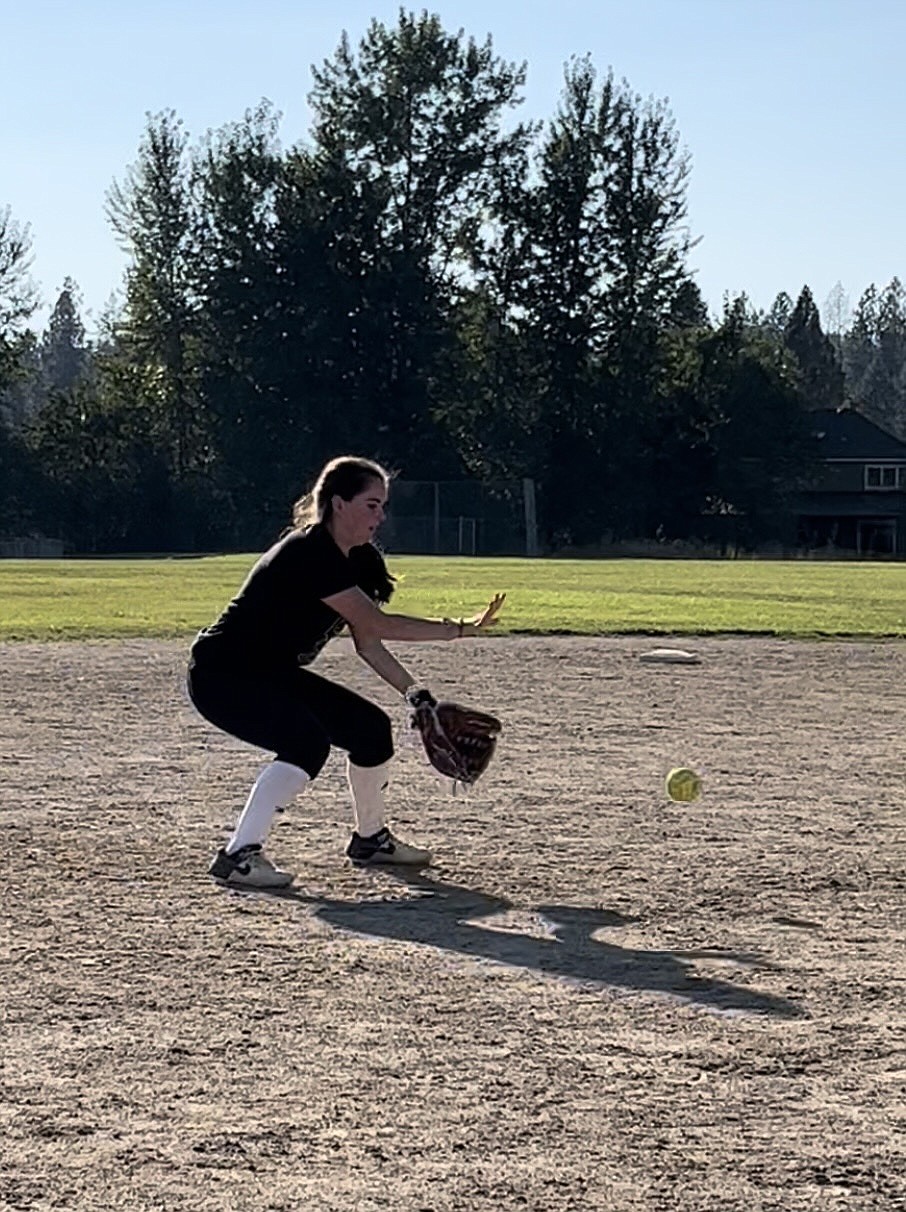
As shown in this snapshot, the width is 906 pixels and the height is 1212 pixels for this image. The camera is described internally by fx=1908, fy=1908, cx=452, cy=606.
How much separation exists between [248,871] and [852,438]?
3311 inches

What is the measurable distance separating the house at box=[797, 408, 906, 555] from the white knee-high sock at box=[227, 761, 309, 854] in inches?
2703

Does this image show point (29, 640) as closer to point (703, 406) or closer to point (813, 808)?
point (813, 808)

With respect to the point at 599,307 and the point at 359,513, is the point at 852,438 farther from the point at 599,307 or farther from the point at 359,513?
the point at 359,513

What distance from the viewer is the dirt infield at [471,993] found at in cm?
428

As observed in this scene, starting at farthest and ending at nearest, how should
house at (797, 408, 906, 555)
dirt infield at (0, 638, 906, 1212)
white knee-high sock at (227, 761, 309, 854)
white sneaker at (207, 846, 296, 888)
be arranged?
house at (797, 408, 906, 555)
white knee-high sock at (227, 761, 309, 854)
white sneaker at (207, 846, 296, 888)
dirt infield at (0, 638, 906, 1212)

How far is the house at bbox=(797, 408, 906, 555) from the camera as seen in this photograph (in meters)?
79.9

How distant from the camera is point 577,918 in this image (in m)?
7.07

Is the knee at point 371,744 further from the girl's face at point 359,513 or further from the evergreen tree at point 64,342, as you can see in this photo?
the evergreen tree at point 64,342

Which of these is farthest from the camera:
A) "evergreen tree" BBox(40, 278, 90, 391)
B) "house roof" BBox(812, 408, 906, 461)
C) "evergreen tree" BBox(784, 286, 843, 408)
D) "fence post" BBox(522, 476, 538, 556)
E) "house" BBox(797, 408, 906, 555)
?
"evergreen tree" BBox(40, 278, 90, 391)

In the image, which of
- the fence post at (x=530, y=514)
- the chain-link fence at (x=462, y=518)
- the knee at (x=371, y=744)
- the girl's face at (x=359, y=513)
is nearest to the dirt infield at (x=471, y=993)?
the knee at (x=371, y=744)

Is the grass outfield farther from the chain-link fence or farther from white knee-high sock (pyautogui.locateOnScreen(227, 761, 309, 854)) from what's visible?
the chain-link fence

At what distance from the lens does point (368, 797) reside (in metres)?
8.14

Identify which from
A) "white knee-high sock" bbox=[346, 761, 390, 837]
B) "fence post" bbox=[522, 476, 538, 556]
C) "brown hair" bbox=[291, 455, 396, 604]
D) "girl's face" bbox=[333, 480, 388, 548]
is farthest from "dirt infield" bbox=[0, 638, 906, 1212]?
"fence post" bbox=[522, 476, 538, 556]

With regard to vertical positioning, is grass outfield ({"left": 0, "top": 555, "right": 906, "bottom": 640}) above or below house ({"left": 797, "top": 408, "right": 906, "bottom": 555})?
below
